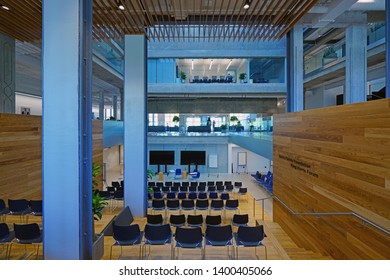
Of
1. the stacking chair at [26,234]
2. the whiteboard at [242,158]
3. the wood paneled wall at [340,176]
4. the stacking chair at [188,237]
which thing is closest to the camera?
the wood paneled wall at [340,176]

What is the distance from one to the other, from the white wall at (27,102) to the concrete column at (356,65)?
17174mm

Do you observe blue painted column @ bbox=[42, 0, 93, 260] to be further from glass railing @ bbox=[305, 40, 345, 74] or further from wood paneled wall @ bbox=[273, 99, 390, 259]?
glass railing @ bbox=[305, 40, 345, 74]

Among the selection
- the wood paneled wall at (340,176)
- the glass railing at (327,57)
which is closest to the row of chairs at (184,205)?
the wood paneled wall at (340,176)

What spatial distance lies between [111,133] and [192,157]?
6359mm

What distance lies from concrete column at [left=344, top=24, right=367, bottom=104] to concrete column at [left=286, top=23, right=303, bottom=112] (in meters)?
1.96

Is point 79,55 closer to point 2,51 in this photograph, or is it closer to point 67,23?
point 67,23

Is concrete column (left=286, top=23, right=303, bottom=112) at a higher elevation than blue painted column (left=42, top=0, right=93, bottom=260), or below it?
higher

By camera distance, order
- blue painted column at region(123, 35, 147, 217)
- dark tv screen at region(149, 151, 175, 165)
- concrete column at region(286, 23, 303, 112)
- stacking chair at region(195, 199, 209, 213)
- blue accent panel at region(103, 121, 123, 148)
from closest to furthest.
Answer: blue painted column at region(123, 35, 147, 217) → concrete column at region(286, 23, 303, 112) → stacking chair at region(195, 199, 209, 213) → blue accent panel at region(103, 121, 123, 148) → dark tv screen at region(149, 151, 175, 165)

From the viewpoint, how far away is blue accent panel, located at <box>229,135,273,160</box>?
32.9 feet

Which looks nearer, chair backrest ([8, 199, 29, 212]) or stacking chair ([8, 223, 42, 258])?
stacking chair ([8, 223, 42, 258])

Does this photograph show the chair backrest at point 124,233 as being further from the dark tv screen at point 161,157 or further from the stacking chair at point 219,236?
the dark tv screen at point 161,157

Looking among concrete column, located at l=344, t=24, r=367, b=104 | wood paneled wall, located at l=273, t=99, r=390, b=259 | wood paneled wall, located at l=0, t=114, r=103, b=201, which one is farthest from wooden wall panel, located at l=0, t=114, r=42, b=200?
concrete column, located at l=344, t=24, r=367, b=104

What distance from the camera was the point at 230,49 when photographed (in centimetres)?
1773

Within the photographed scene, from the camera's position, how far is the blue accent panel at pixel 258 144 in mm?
10028
